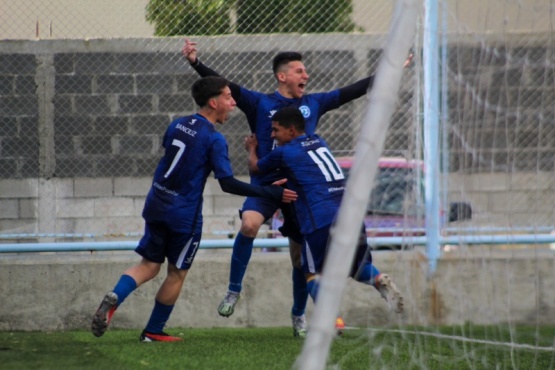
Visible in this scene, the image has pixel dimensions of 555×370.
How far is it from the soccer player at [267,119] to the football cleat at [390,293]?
1040 millimetres

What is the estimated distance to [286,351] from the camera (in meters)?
6.36

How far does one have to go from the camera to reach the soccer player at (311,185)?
611 centimetres

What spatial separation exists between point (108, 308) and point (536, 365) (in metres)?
2.54

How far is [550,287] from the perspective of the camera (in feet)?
27.0

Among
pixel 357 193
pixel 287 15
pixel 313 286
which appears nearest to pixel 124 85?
A: pixel 287 15

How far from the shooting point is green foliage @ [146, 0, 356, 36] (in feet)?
29.2

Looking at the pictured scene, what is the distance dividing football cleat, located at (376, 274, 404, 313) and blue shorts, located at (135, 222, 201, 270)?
1.35m

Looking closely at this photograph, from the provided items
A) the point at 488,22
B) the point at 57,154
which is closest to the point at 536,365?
the point at 488,22

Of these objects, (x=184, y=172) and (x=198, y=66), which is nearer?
(x=184, y=172)

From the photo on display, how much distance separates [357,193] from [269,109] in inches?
150

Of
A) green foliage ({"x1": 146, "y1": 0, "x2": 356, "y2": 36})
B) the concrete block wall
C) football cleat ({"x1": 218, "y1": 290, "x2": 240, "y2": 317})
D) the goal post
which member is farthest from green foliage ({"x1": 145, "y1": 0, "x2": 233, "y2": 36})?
the goal post

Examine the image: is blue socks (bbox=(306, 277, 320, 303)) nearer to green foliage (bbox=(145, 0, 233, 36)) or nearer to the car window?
the car window

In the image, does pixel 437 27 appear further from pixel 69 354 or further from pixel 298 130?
pixel 69 354

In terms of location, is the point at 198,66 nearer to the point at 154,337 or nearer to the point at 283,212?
the point at 283,212
